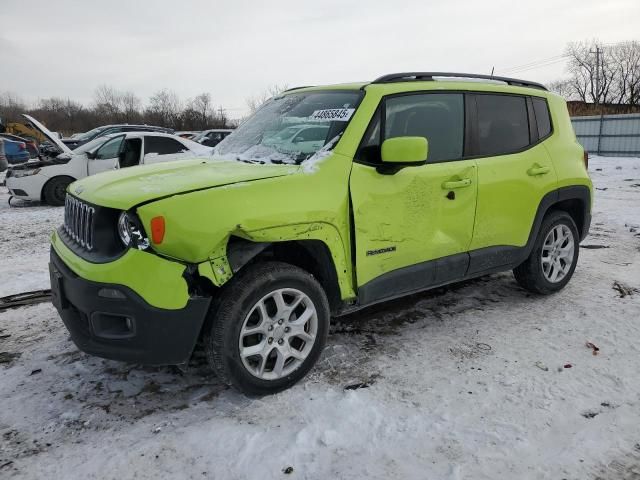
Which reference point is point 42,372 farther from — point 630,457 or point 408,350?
point 630,457

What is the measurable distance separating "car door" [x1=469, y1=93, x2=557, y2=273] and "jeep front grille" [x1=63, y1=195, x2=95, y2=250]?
8.66 feet

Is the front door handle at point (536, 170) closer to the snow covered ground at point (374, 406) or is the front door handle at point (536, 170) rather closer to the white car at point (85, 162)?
the snow covered ground at point (374, 406)

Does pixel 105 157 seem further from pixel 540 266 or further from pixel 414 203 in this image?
pixel 540 266

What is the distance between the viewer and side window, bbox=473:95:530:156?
3818mm

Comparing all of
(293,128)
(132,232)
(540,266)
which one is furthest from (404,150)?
(540,266)

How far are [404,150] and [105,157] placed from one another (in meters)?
9.50

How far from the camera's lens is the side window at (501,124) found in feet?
12.5

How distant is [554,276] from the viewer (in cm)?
453

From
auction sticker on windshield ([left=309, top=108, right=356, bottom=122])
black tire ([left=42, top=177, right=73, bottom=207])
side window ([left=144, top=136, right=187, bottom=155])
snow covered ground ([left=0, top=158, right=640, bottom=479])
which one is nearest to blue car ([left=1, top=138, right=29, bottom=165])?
black tire ([left=42, top=177, right=73, bottom=207])

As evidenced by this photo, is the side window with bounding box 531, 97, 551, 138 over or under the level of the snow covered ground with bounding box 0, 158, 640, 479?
over

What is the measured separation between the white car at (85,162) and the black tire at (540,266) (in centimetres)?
763

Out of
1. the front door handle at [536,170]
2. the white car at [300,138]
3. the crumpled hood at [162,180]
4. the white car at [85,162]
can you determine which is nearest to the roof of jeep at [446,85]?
the white car at [300,138]

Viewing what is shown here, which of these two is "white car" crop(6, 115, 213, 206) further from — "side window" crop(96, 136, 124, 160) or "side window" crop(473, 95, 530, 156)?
"side window" crop(473, 95, 530, 156)

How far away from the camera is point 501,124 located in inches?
157
